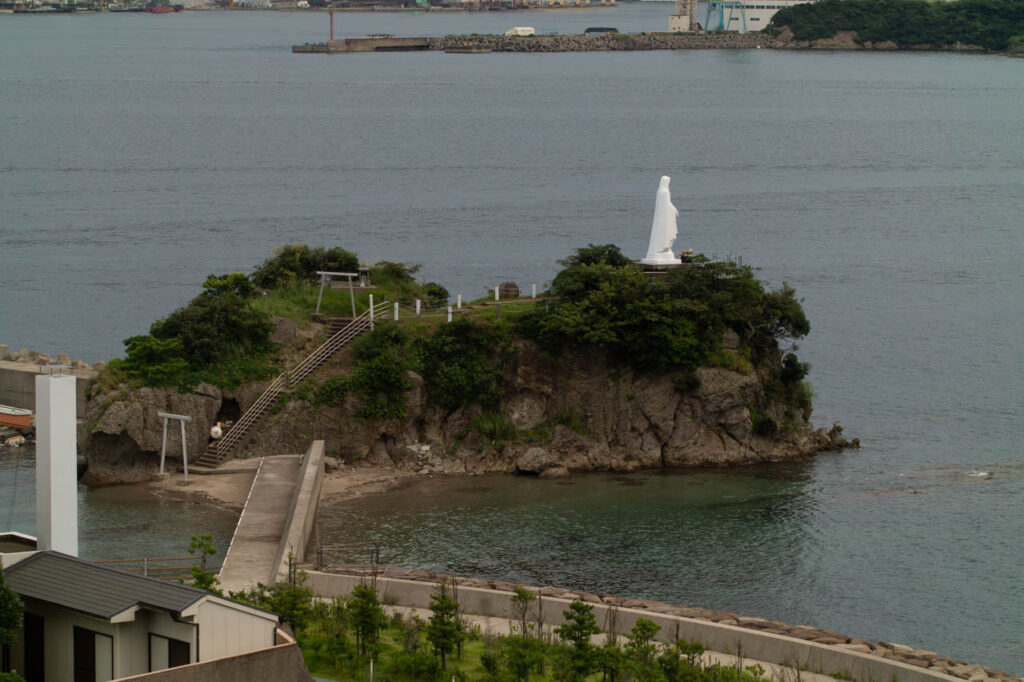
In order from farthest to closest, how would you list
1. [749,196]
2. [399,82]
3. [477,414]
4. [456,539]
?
[399,82] < [749,196] < [477,414] < [456,539]

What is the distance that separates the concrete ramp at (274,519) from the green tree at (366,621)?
5236mm

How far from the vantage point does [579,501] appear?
154 feet

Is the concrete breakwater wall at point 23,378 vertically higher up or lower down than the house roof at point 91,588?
lower down

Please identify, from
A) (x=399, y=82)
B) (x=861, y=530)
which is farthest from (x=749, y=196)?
(x=399, y=82)

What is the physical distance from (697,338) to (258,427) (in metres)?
14.2

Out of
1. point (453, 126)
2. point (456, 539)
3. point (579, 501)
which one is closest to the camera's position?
point (456, 539)

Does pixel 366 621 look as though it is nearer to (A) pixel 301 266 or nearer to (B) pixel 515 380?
(B) pixel 515 380

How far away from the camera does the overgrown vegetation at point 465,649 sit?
29188 millimetres

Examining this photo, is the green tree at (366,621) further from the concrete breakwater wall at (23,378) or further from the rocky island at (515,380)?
the concrete breakwater wall at (23,378)

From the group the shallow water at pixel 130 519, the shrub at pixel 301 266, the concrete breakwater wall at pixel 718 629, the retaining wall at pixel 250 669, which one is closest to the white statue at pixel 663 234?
the shrub at pixel 301 266

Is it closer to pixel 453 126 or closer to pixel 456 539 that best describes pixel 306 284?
pixel 456 539

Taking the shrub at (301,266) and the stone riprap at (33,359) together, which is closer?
the shrub at (301,266)

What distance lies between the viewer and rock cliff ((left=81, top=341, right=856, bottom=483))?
161 ft

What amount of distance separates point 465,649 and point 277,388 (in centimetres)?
1959
